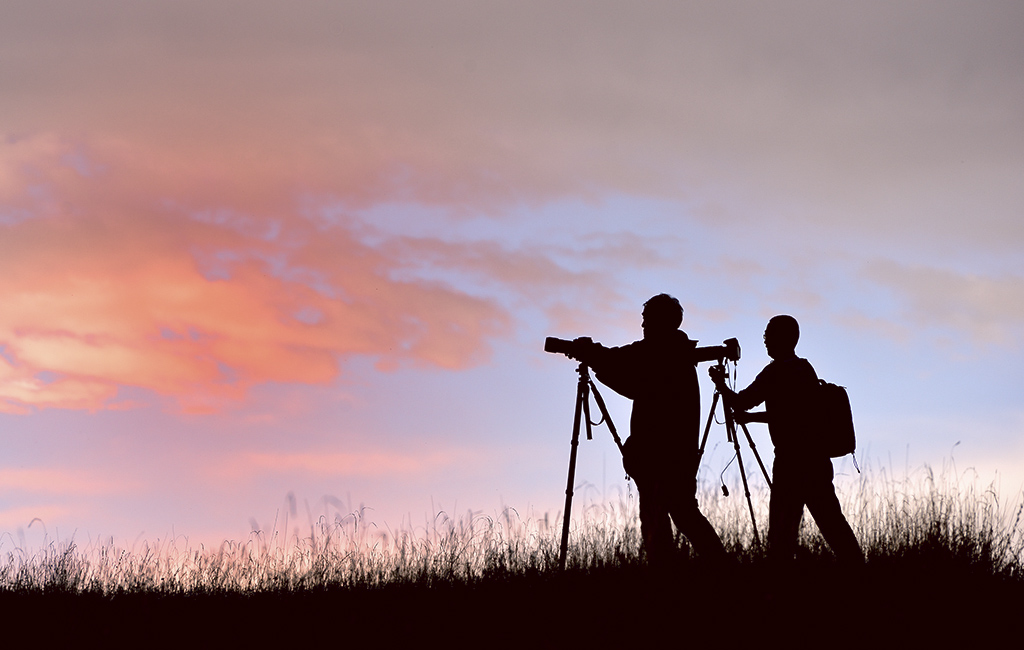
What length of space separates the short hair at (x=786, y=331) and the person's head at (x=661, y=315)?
79cm

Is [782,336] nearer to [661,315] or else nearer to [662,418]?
[661,315]

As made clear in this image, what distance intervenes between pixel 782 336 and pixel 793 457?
999 millimetres

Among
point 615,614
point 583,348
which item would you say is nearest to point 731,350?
point 583,348

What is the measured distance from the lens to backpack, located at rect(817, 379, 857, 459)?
7.15 m

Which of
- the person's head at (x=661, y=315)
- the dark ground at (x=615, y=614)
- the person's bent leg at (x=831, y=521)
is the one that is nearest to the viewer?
the dark ground at (x=615, y=614)

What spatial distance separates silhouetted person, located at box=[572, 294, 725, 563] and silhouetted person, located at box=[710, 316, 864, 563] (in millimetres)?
500

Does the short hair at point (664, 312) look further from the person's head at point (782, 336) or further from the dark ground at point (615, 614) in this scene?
the dark ground at point (615, 614)

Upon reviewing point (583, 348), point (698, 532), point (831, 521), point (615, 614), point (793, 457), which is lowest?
point (615, 614)

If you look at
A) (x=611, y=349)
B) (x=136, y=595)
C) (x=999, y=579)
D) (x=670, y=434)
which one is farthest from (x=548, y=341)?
(x=136, y=595)

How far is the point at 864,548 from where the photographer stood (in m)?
8.59

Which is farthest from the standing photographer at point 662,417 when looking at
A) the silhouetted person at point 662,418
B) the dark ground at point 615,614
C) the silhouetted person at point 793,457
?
the silhouetted person at point 793,457

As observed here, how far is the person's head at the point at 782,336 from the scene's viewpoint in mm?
7203

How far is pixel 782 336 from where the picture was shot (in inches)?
284

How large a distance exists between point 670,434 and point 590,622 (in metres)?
1.78
